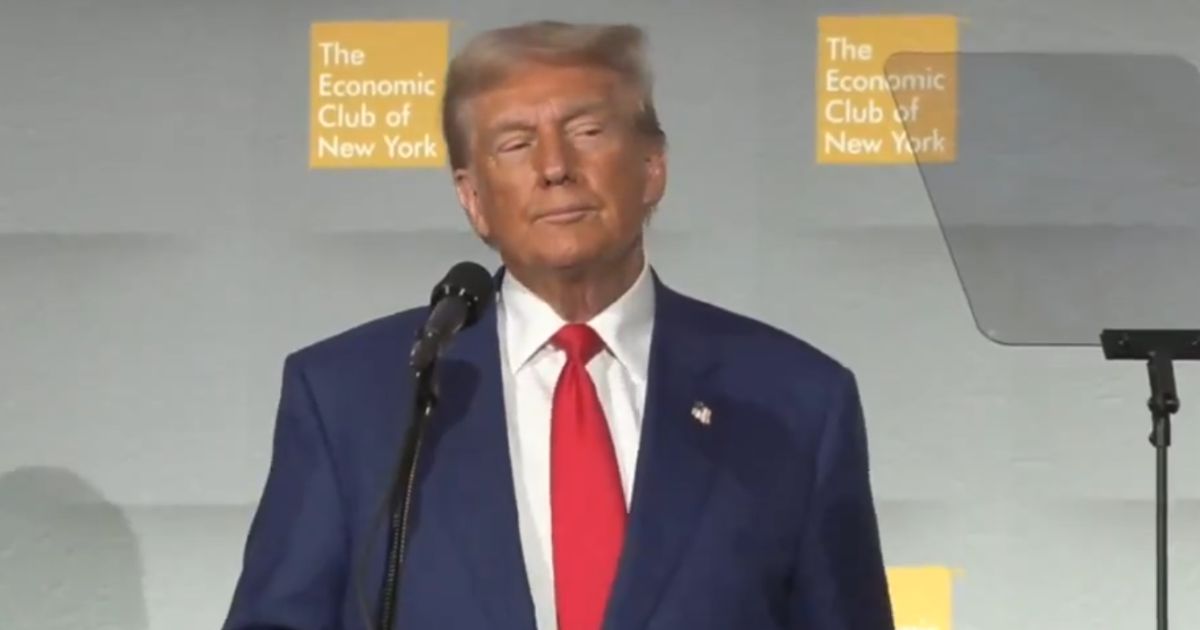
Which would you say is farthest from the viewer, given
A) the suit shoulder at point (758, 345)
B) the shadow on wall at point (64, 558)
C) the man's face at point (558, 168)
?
the shadow on wall at point (64, 558)

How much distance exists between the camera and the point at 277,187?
7.93 feet

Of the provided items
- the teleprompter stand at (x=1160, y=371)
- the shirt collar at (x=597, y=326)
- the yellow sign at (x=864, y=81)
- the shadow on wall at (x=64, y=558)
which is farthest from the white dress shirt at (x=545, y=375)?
the shadow on wall at (x=64, y=558)

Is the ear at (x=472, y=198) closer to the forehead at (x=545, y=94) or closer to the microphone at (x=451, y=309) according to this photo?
the forehead at (x=545, y=94)

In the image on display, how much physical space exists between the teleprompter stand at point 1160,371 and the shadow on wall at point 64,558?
142 cm

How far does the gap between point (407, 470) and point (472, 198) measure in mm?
438

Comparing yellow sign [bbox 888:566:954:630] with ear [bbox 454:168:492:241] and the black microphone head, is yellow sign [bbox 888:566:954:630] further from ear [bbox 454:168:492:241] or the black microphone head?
the black microphone head

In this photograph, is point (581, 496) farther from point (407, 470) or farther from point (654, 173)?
point (654, 173)

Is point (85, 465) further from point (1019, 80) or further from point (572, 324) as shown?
Result: point (1019, 80)

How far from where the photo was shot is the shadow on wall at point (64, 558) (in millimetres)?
2426

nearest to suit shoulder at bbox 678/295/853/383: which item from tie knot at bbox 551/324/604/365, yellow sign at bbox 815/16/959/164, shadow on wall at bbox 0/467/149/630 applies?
tie knot at bbox 551/324/604/365

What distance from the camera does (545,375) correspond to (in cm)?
174

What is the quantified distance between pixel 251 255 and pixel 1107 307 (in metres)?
1.21

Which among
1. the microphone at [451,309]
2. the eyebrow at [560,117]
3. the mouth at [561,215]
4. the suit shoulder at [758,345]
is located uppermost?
the eyebrow at [560,117]

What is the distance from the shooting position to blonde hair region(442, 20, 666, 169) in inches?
67.7
